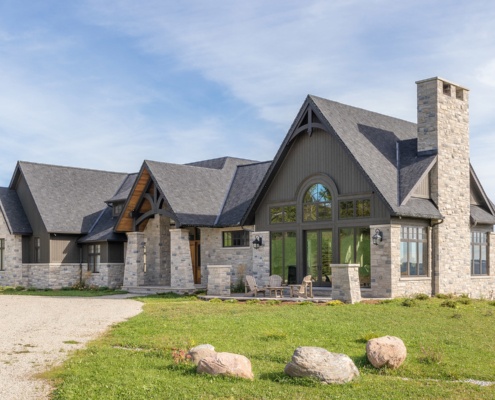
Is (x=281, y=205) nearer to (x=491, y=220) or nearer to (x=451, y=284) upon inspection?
(x=451, y=284)

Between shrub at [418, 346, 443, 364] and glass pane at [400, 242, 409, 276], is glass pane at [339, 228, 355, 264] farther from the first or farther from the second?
shrub at [418, 346, 443, 364]

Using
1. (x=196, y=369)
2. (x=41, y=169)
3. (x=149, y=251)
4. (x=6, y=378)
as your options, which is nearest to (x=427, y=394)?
(x=196, y=369)

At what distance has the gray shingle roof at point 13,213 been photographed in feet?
128

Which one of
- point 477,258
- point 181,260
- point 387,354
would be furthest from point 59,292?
point 387,354

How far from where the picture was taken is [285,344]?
1416 centimetres

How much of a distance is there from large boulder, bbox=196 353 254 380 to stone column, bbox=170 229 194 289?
19.3 metres

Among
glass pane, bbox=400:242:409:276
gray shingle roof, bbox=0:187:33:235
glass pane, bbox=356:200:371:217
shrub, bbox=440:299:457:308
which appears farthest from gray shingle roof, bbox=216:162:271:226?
gray shingle roof, bbox=0:187:33:235

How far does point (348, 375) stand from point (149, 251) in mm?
24787

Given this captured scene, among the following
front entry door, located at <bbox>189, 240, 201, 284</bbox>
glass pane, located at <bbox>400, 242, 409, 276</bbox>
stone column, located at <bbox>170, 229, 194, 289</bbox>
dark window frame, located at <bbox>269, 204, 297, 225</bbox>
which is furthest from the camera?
front entry door, located at <bbox>189, 240, 201, 284</bbox>

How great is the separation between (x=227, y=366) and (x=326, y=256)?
52.8ft

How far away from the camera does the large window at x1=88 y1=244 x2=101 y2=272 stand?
37688 mm

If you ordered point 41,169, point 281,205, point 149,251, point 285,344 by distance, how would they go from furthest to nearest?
point 41,169
point 149,251
point 281,205
point 285,344

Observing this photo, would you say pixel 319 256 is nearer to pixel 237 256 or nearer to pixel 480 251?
pixel 237 256

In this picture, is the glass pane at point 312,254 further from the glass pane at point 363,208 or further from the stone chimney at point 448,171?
the stone chimney at point 448,171
